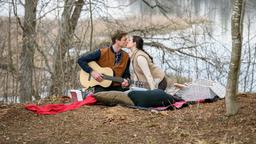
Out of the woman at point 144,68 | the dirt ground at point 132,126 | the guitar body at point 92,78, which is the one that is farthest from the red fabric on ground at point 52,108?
the woman at point 144,68

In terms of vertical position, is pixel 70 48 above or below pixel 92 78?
above

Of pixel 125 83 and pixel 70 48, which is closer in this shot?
pixel 125 83

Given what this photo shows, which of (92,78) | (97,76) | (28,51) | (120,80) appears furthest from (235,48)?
(28,51)

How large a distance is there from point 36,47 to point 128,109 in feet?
20.7

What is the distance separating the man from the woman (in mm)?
179

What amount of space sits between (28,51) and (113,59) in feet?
17.3

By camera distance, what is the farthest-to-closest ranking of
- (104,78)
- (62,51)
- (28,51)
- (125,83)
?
(28,51) → (62,51) → (104,78) → (125,83)

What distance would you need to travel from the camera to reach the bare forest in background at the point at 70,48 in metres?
10.9

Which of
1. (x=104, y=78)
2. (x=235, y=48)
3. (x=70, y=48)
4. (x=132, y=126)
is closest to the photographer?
(x=235, y=48)

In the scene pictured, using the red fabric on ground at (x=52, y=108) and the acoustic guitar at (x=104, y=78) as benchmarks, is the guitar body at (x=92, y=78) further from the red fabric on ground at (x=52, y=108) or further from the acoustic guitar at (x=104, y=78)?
the red fabric on ground at (x=52, y=108)

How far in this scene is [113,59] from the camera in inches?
289

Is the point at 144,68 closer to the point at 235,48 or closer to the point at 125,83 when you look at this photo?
the point at 125,83

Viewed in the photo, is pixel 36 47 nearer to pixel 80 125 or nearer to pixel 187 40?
pixel 187 40

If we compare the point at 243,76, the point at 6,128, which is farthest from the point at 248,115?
the point at 243,76
